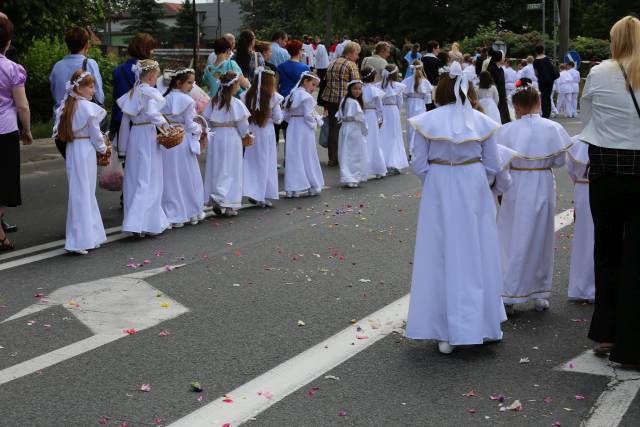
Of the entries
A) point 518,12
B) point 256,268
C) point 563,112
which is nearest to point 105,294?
point 256,268

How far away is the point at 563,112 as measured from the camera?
104 ft

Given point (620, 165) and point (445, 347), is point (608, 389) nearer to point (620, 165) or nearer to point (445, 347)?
point (445, 347)

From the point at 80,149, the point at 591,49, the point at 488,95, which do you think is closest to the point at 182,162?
the point at 80,149

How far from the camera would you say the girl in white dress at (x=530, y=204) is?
24.5ft

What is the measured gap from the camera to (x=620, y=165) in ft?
19.9

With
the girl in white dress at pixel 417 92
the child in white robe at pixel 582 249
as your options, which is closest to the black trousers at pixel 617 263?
the child in white robe at pixel 582 249

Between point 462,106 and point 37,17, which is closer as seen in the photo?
point 462,106

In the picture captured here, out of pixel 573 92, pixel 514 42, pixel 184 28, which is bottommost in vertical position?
pixel 184 28

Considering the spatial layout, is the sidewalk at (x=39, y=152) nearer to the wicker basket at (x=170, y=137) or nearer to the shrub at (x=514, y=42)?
the wicker basket at (x=170, y=137)

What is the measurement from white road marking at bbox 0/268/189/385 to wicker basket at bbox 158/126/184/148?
2.17m

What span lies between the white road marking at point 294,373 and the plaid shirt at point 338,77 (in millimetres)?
8282

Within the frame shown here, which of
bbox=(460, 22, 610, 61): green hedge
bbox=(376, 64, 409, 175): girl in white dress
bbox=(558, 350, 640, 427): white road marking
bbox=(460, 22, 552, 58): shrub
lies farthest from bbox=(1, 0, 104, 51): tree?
bbox=(460, 22, 610, 61): green hedge

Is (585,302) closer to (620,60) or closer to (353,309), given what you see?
(353,309)

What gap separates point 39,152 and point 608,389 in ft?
43.7
